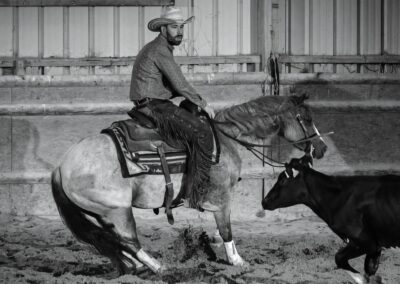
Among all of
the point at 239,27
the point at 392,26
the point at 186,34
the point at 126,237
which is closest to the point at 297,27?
the point at 239,27

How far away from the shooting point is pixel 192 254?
8312 mm

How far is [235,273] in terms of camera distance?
24.6ft

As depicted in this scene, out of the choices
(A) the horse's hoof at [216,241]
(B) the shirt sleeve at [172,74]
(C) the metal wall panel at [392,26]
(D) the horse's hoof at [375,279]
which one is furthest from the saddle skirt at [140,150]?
(C) the metal wall panel at [392,26]

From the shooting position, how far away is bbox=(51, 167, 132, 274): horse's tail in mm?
7121

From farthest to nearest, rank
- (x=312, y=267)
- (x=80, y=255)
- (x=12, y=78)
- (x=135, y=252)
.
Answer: (x=12, y=78), (x=80, y=255), (x=312, y=267), (x=135, y=252)

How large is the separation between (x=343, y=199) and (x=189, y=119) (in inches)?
64.9

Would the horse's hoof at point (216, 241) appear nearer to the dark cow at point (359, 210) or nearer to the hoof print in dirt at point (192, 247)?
the hoof print in dirt at point (192, 247)

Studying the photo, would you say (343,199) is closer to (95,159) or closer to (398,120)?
(95,159)

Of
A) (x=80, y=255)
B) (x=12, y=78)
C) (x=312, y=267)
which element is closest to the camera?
(x=312, y=267)

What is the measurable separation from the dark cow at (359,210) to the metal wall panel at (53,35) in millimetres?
4957

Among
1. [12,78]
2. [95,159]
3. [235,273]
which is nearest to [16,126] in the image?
[12,78]

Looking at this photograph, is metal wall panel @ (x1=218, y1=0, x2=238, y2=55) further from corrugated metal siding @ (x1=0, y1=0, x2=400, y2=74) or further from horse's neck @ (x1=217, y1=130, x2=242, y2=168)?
horse's neck @ (x1=217, y1=130, x2=242, y2=168)

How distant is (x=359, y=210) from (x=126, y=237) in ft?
7.04

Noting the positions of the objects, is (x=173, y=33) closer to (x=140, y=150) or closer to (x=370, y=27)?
(x=140, y=150)
